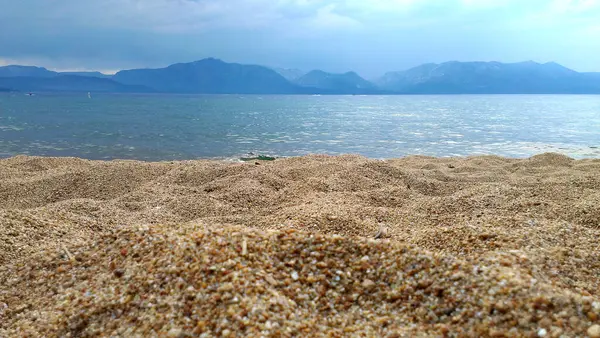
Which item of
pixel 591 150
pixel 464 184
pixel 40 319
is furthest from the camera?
pixel 591 150

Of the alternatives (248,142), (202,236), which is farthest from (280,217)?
(248,142)

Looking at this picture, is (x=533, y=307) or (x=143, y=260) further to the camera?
(x=143, y=260)

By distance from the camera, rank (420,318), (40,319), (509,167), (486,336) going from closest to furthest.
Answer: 1. (486,336)
2. (420,318)
3. (40,319)
4. (509,167)

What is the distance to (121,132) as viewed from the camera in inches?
1097

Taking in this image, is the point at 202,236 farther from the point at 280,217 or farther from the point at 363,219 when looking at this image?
the point at 363,219

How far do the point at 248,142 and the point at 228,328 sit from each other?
71.1 ft

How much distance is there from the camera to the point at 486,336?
2.29 meters

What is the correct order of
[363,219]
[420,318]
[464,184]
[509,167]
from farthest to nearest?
[509,167] < [464,184] < [363,219] < [420,318]

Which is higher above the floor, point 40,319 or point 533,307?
point 533,307

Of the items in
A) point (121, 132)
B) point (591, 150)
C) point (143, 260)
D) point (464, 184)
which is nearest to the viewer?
point (143, 260)

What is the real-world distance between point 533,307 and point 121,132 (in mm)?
29016

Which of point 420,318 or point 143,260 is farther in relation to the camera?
point 143,260

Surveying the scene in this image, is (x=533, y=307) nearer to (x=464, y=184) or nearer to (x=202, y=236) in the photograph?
(x=202, y=236)

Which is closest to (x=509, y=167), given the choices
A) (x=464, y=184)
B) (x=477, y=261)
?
(x=464, y=184)
